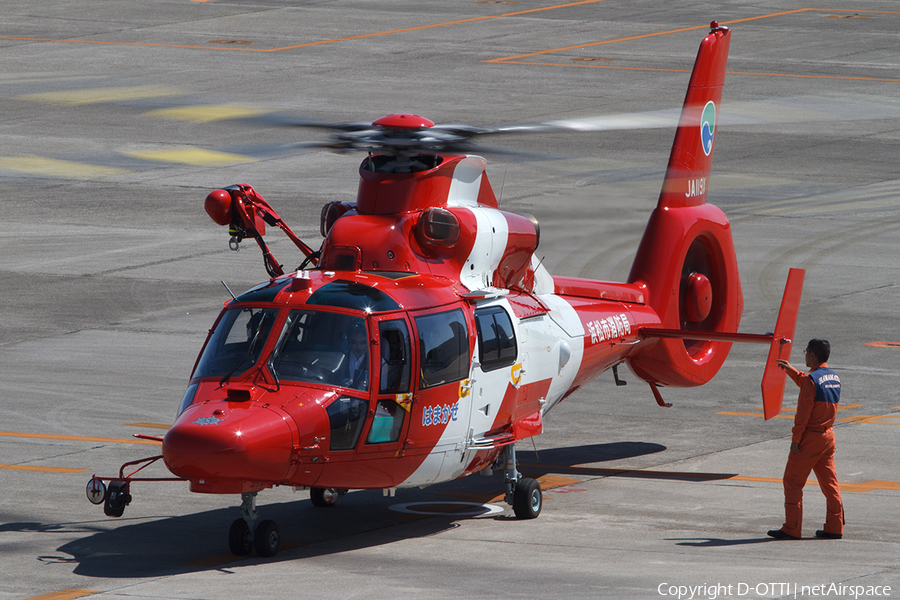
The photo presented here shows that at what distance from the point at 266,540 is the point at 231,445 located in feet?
4.80

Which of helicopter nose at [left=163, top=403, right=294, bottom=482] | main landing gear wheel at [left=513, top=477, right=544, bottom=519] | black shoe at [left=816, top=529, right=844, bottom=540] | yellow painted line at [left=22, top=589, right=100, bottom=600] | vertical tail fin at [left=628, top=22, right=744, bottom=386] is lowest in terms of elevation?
yellow painted line at [left=22, top=589, right=100, bottom=600]

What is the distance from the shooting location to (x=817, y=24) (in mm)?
53656

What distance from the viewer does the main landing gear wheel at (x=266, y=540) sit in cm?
1253

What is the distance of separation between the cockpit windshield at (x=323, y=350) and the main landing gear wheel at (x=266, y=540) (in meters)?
1.42

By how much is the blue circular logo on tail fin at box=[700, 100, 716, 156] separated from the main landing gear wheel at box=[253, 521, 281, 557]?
8.41 m

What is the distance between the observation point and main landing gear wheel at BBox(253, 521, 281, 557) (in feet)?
41.1

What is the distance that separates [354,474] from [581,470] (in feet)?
15.4


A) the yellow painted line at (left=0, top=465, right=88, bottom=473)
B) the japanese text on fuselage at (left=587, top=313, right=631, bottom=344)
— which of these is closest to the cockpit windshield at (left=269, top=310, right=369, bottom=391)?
the japanese text on fuselage at (left=587, top=313, right=631, bottom=344)

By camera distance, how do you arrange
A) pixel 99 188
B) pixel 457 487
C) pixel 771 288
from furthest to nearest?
pixel 99 188
pixel 771 288
pixel 457 487

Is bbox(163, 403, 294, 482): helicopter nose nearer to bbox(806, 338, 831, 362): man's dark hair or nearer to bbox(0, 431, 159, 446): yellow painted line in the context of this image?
bbox(806, 338, 831, 362): man's dark hair

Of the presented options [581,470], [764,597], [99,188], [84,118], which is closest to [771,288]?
[581,470]

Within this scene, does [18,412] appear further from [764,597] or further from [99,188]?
[99,188]

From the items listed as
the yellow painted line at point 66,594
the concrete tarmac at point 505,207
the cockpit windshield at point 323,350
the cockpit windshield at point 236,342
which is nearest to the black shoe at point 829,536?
the concrete tarmac at point 505,207

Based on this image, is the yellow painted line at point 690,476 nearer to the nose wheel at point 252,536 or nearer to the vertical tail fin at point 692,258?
the vertical tail fin at point 692,258
